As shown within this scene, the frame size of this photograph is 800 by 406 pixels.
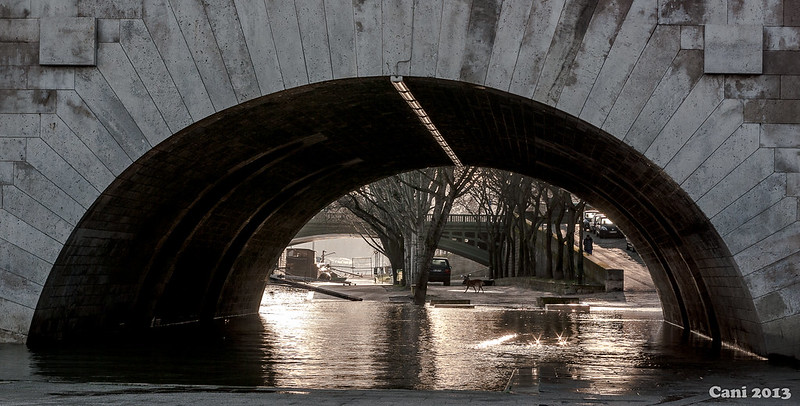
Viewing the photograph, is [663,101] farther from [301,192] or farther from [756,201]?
[301,192]

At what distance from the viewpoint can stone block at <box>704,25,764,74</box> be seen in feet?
42.3

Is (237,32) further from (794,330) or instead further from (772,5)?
(794,330)

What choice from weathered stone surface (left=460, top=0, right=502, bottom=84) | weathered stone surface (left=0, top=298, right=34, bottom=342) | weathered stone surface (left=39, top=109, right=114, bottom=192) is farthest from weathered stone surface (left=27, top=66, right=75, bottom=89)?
weathered stone surface (left=460, top=0, right=502, bottom=84)

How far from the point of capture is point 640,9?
12914 mm

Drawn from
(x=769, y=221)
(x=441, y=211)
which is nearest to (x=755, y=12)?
(x=769, y=221)

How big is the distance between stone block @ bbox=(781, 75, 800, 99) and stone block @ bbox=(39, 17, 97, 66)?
907cm

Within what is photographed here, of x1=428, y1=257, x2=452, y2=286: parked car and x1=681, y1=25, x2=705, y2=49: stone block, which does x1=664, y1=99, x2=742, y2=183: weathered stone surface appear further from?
x1=428, y1=257, x2=452, y2=286: parked car

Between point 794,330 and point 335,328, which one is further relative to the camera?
point 335,328

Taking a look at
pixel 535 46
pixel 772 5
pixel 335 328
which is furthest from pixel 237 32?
pixel 335 328

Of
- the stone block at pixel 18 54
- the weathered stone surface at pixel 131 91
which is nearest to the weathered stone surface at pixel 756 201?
the weathered stone surface at pixel 131 91

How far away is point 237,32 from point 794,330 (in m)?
8.10

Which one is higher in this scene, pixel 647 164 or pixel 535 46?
pixel 535 46

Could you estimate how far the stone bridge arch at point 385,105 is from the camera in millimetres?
12875

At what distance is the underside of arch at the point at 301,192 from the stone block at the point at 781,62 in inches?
74.5
